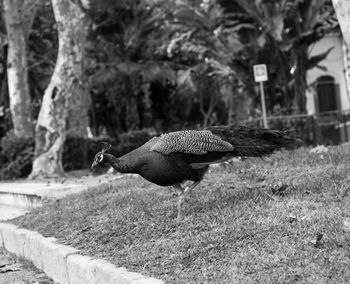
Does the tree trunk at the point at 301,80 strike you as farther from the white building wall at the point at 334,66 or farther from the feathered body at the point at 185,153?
the feathered body at the point at 185,153

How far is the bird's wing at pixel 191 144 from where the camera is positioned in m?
5.62

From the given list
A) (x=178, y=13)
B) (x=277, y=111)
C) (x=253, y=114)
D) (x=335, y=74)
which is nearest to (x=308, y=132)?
(x=277, y=111)

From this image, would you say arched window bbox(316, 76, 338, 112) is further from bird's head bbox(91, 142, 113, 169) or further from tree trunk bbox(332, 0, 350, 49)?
bird's head bbox(91, 142, 113, 169)

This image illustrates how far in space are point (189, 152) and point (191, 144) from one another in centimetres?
8

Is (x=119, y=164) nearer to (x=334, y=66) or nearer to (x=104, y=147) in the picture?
(x=104, y=147)

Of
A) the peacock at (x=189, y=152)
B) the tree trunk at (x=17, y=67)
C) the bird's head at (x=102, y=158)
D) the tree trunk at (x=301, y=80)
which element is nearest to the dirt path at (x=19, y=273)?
the bird's head at (x=102, y=158)

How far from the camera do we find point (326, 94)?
24891 mm

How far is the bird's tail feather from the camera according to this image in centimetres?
594

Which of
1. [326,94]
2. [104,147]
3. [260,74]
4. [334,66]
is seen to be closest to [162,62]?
[326,94]

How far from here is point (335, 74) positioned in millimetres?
24484

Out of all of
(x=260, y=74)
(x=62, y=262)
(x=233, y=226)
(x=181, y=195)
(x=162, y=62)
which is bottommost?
(x=62, y=262)

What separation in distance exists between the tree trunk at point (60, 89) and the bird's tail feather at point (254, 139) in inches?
365

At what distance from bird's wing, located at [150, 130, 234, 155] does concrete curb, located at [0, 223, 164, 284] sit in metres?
1.28

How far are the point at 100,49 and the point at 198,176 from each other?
19761mm
